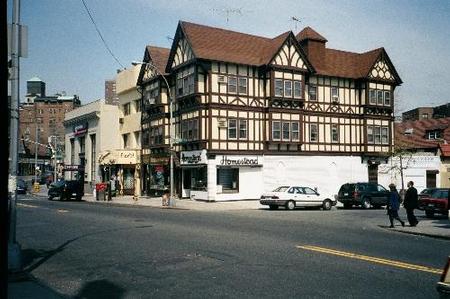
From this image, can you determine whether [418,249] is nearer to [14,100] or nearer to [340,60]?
[14,100]

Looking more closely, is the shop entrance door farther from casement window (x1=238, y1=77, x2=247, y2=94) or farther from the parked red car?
the parked red car

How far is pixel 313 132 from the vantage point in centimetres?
4000

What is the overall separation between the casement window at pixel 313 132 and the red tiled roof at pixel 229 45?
721cm

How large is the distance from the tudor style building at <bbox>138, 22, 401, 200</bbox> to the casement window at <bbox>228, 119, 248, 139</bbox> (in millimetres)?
77

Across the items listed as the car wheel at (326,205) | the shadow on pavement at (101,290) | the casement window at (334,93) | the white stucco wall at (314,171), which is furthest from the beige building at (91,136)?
the shadow on pavement at (101,290)

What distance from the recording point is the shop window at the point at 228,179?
3553cm

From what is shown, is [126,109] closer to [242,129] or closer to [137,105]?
[137,105]

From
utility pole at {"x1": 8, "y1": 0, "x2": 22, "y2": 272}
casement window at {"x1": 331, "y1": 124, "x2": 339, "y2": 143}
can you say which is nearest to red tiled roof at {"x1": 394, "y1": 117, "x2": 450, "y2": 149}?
casement window at {"x1": 331, "y1": 124, "x2": 339, "y2": 143}

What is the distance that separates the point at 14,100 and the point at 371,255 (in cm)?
896

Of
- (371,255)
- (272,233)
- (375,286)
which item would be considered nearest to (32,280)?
(375,286)

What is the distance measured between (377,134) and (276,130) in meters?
11.4

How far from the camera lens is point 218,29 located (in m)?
39.1

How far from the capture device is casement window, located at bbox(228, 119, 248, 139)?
3569cm

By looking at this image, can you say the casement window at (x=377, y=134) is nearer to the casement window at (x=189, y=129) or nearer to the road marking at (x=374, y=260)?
the casement window at (x=189, y=129)
